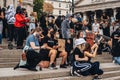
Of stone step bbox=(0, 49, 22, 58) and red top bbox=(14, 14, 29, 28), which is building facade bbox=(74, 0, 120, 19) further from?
stone step bbox=(0, 49, 22, 58)

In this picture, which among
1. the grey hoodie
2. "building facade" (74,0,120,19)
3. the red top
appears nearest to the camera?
the red top

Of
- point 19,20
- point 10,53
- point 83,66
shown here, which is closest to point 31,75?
point 83,66

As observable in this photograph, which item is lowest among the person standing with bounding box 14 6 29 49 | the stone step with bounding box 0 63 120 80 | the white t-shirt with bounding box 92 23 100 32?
the stone step with bounding box 0 63 120 80

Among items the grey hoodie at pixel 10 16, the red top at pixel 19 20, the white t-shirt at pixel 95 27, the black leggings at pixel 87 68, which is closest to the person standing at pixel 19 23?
the red top at pixel 19 20

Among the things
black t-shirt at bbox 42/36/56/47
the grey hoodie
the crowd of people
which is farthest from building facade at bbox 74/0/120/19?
black t-shirt at bbox 42/36/56/47

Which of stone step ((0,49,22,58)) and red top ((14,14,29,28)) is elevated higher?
red top ((14,14,29,28))

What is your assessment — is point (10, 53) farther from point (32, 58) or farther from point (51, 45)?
point (32, 58)

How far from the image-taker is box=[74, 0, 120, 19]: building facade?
258ft

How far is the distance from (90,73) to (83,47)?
84 cm

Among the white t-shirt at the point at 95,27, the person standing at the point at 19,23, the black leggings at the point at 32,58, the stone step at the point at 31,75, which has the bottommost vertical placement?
the stone step at the point at 31,75

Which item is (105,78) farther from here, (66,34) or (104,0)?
(104,0)

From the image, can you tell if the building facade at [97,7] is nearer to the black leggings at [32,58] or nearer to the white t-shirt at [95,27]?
the white t-shirt at [95,27]

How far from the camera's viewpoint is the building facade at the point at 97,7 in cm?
7869

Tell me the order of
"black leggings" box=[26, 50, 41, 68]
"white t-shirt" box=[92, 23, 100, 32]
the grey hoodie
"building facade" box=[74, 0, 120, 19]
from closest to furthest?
"black leggings" box=[26, 50, 41, 68], the grey hoodie, "white t-shirt" box=[92, 23, 100, 32], "building facade" box=[74, 0, 120, 19]
